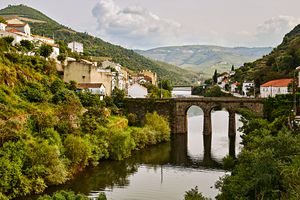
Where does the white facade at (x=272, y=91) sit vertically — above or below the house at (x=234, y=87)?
below

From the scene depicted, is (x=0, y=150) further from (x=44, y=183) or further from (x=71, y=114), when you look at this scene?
(x=71, y=114)

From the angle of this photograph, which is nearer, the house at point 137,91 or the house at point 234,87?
the house at point 137,91

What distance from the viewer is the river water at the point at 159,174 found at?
37.8 meters

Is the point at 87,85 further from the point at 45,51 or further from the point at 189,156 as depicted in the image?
the point at 189,156

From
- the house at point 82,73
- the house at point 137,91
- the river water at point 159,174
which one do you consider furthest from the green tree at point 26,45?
the house at point 137,91

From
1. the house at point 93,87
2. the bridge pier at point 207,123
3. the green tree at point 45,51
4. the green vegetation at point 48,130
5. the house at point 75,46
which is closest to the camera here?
the green vegetation at point 48,130

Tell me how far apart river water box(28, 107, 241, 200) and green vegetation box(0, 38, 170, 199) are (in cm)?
144

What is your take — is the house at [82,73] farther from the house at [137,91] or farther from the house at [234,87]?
the house at [234,87]

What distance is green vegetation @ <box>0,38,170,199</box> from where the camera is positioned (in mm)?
35938

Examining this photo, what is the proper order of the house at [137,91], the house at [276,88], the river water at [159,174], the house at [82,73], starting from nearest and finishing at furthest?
the river water at [159,174] < the house at [82,73] < the house at [276,88] < the house at [137,91]

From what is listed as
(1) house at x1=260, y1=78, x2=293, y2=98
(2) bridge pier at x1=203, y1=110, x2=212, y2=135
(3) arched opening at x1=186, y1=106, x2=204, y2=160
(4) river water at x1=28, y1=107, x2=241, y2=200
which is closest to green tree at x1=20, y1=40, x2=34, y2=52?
(4) river water at x1=28, y1=107, x2=241, y2=200

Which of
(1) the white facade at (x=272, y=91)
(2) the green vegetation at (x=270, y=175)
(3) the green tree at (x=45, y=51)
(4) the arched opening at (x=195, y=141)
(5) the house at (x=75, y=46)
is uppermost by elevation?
(5) the house at (x=75, y=46)

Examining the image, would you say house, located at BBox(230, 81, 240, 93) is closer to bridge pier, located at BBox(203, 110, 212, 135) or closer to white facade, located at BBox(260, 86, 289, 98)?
white facade, located at BBox(260, 86, 289, 98)

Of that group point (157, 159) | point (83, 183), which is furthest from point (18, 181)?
point (157, 159)
